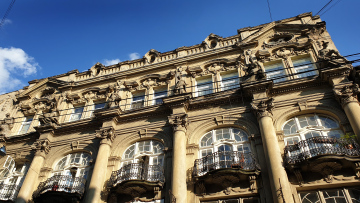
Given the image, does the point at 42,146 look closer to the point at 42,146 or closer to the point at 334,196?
the point at 42,146

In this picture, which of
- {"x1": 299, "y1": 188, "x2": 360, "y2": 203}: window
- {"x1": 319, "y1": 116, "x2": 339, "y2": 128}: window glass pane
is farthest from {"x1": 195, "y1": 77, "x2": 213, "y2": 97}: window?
{"x1": 299, "y1": 188, "x2": 360, "y2": 203}: window

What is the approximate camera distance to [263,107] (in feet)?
51.6

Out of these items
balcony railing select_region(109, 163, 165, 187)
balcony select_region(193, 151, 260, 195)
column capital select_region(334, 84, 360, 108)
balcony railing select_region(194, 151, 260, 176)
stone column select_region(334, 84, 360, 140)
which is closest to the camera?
balcony select_region(193, 151, 260, 195)

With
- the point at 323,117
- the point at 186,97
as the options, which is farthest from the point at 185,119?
the point at 323,117

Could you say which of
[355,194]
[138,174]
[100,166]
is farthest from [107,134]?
[355,194]

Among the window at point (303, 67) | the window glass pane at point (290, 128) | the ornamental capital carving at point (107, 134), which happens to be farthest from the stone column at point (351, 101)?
the ornamental capital carving at point (107, 134)

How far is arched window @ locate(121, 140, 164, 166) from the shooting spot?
16.6 metres

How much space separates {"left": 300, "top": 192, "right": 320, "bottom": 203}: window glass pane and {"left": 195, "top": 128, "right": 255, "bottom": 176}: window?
2323 millimetres

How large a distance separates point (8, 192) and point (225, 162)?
12.7 metres

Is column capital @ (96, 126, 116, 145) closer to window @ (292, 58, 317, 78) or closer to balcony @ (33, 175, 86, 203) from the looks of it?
balcony @ (33, 175, 86, 203)

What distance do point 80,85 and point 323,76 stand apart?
16749 mm

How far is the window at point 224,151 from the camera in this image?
560 inches

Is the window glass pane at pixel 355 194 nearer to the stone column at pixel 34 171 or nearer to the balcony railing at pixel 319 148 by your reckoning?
the balcony railing at pixel 319 148

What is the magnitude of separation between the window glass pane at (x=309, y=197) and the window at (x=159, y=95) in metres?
10.3
